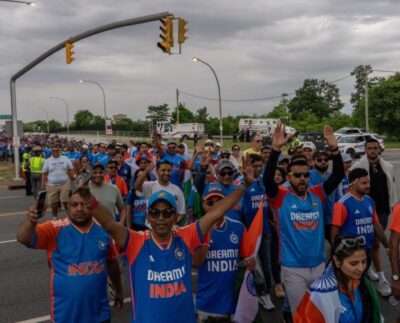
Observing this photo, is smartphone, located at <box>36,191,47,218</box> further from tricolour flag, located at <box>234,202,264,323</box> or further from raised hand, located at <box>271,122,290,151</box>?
raised hand, located at <box>271,122,290,151</box>

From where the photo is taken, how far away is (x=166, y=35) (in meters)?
14.4

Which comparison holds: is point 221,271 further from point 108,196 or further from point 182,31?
point 182,31

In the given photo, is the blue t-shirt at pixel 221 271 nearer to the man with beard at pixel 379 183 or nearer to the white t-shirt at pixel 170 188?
the white t-shirt at pixel 170 188

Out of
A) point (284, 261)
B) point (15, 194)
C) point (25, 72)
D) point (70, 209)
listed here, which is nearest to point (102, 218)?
point (70, 209)

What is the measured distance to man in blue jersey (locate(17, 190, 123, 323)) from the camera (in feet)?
10.2

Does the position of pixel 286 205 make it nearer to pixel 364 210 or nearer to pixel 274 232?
pixel 364 210

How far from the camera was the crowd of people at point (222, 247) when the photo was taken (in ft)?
8.48

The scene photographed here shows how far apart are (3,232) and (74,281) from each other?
24.9 feet

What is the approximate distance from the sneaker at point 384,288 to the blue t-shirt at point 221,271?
276 cm

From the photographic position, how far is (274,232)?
235 inches

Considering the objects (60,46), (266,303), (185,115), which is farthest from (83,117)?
(266,303)

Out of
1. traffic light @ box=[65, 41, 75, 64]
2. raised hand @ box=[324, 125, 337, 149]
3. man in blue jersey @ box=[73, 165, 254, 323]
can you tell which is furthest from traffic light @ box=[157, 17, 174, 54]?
man in blue jersey @ box=[73, 165, 254, 323]

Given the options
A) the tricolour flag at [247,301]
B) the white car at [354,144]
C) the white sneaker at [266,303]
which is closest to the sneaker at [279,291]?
the white sneaker at [266,303]

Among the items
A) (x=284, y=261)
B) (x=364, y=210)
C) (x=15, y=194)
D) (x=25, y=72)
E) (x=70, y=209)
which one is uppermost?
(x=25, y=72)
